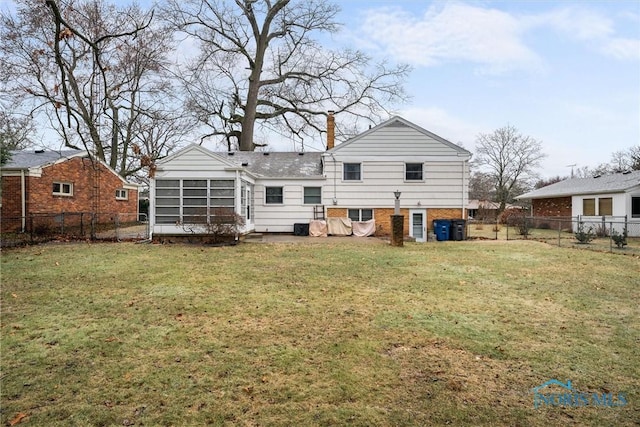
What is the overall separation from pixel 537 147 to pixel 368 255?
4146 centimetres

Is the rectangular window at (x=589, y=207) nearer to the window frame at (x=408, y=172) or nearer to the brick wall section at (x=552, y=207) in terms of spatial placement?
the brick wall section at (x=552, y=207)

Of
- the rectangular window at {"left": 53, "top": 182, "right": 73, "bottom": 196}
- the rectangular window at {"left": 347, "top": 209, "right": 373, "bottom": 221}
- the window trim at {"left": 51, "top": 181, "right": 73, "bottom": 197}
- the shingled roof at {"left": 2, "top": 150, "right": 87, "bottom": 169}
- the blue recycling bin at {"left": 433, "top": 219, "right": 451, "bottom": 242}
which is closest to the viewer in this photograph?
the shingled roof at {"left": 2, "top": 150, "right": 87, "bottom": 169}

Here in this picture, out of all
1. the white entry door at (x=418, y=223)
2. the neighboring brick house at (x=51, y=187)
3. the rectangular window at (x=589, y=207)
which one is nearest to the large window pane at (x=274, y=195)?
the neighboring brick house at (x=51, y=187)

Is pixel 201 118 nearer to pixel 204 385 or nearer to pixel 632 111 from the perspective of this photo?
pixel 632 111

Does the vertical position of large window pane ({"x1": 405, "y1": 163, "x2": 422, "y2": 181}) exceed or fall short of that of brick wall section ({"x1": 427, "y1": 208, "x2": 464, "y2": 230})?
it exceeds it

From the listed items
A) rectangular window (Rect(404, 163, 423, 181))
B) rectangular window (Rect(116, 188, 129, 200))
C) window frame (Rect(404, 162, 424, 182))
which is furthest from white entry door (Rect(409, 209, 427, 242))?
rectangular window (Rect(116, 188, 129, 200))

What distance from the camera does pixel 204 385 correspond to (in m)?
3.73

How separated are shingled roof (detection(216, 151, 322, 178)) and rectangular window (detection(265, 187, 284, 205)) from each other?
0.69 meters

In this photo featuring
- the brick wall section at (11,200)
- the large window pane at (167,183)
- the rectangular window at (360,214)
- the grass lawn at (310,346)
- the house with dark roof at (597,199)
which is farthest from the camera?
the house with dark roof at (597,199)

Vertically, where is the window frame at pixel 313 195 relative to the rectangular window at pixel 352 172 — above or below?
below

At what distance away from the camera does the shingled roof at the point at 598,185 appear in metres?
→ 21.9

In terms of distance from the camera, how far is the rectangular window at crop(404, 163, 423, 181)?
768 inches

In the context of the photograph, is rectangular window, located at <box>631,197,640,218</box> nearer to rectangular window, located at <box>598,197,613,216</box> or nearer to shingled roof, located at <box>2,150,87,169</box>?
rectangular window, located at <box>598,197,613,216</box>

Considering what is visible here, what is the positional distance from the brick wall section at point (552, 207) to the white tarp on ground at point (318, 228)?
19.6 metres
